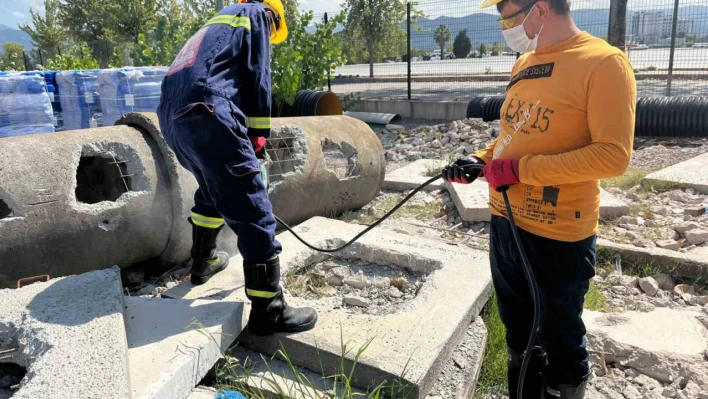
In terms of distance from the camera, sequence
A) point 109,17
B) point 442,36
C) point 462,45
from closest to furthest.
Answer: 1. point 462,45
2. point 442,36
3. point 109,17

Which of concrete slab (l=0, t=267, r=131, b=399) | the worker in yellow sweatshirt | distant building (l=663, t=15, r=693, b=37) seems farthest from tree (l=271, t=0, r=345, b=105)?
the worker in yellow sweatshirt

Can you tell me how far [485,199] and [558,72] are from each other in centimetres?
319

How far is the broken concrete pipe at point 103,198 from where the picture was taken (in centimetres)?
287

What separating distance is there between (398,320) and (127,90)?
7.16m

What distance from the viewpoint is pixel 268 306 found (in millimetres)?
2426

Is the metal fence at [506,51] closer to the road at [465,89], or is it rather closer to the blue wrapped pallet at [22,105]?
the road at [465,89]

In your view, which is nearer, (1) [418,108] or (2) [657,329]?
(2) [657,329]

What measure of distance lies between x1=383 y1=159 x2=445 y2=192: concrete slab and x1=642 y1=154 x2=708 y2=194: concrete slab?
2.13 metres

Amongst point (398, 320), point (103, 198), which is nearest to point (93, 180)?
point (103, 198)

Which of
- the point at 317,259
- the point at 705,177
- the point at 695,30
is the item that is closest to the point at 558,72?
the point at 317,259

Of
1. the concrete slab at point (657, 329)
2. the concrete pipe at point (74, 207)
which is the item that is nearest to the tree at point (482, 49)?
the concrete slab at point (657, 329)

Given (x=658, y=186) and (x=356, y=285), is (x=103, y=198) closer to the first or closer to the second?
(x=356, y=285)

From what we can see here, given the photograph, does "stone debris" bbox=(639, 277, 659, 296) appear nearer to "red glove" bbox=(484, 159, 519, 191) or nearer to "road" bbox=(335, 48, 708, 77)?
"red glove" bbox=(484, 159, 519, 191)

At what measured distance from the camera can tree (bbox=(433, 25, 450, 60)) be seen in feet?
44.8
